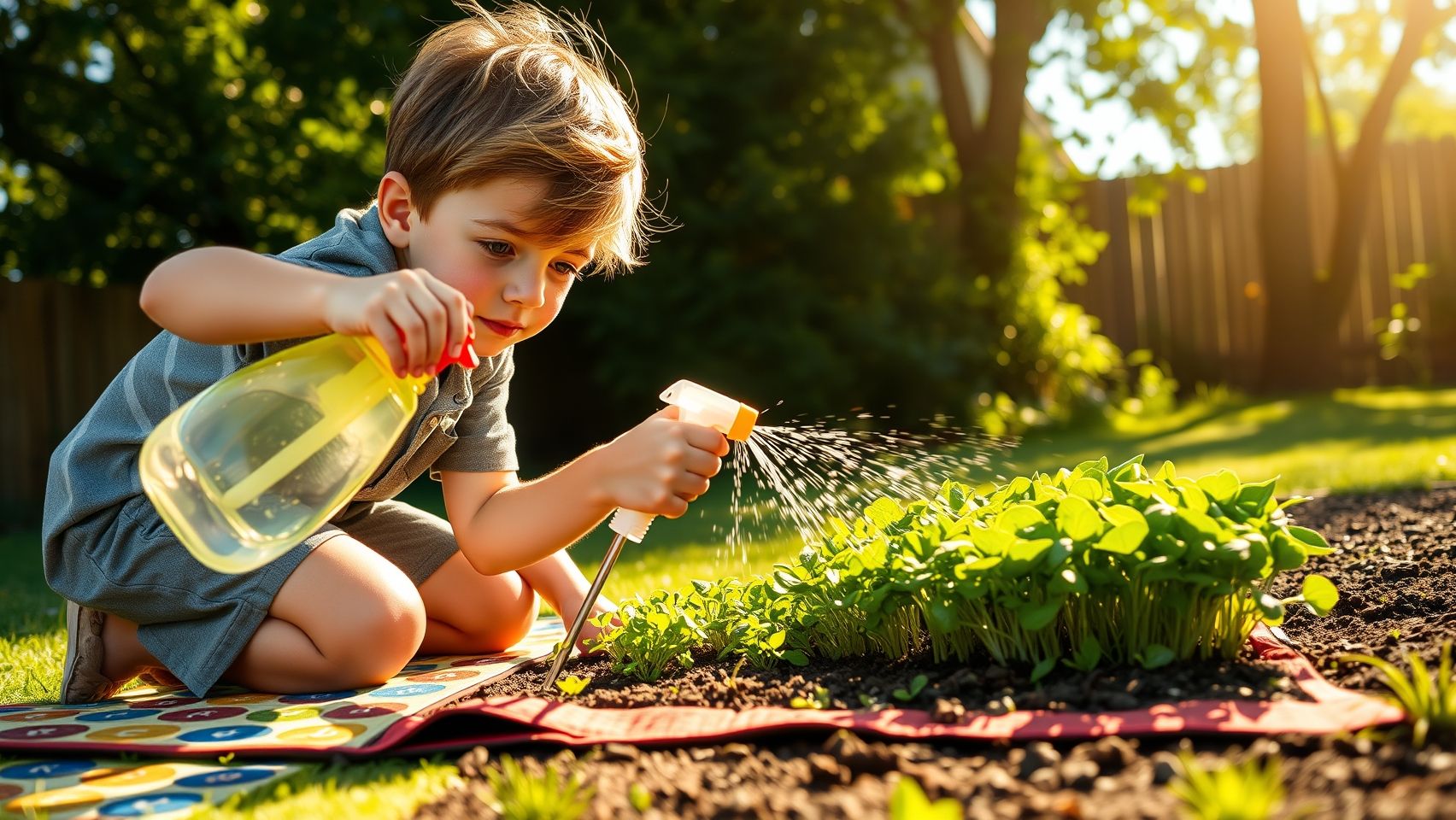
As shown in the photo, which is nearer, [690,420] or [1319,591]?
[1319,591]

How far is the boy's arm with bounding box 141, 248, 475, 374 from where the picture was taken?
1.72 m

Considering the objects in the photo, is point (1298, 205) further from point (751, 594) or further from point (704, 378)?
point (751, 594)

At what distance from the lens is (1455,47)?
13500 mm

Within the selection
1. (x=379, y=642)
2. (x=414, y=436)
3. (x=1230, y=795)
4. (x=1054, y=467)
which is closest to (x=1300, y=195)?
(x=1054, y=467)

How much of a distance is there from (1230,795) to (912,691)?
68 centimetres

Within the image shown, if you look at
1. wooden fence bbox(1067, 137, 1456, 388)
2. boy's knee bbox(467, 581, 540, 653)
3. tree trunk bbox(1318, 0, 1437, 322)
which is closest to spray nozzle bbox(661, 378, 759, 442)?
boy's knee bbox(467, 581, 540, 653)

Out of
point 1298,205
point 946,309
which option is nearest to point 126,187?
point 946,309

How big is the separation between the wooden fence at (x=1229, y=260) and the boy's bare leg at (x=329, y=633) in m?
9.33

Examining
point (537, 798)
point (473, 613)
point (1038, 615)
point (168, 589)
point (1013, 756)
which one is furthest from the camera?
point (473, 613)

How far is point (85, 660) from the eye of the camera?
2326 mm

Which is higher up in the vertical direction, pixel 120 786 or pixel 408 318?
pixel 408 318

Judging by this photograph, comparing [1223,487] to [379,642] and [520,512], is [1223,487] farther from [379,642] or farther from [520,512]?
[379,642]

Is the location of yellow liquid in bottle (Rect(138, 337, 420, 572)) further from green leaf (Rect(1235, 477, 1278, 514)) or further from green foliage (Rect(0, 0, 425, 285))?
green foliage (Rect(0, 0, 425, 285))

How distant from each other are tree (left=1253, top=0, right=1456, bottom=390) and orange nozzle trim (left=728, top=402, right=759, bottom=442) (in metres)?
8.52
